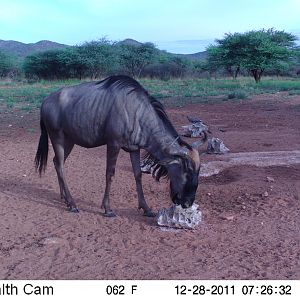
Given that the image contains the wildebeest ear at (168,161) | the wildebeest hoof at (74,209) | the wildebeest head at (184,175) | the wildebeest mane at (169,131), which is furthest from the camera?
the wildebeest hoof at (74,209)

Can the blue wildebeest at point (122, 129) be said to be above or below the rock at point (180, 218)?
above

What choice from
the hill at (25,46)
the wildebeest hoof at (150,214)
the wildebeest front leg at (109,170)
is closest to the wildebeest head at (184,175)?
the wildebeest hoof at (150,214)

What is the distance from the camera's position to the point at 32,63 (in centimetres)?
4369

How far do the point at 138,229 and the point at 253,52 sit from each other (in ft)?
104

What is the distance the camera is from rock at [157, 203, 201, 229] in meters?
5.16

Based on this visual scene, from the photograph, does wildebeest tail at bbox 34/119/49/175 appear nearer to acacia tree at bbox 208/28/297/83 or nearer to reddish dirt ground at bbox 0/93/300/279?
reddish dirt ground at bbox 0/93/300/279

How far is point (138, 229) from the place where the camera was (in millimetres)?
5246

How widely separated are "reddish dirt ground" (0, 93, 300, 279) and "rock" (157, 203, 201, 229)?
0.26ft

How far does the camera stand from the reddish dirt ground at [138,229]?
4.19 metres

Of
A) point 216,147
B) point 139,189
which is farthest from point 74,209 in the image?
point 216,147

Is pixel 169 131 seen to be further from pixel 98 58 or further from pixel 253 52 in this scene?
pixel 98 58

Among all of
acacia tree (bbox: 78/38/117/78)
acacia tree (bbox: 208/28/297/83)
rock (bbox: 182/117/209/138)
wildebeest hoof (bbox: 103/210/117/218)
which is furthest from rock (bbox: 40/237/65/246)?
acacia tree (bbox: 78/38/117/78)

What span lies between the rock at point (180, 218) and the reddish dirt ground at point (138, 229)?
8cm

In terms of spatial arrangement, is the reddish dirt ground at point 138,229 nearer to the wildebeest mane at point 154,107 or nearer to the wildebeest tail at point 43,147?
the wildebeest tail at point 43,147
